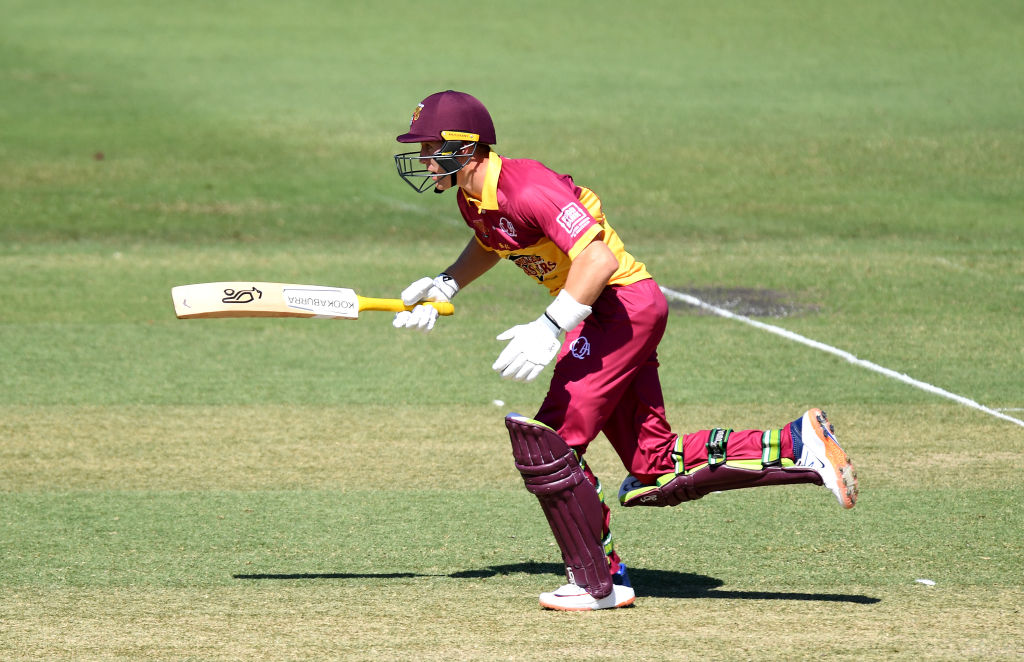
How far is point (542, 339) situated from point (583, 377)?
0.31 metres

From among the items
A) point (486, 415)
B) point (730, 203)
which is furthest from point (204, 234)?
point (486, 415)

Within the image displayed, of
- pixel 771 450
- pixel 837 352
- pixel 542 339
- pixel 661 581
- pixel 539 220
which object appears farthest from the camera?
pixel 837 352

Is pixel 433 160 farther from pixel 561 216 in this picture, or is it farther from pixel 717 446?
pixel 717 446

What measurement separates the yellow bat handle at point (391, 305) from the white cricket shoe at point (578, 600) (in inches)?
49.9

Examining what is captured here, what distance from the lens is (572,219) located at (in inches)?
201

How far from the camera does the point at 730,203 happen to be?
1731 centimetres

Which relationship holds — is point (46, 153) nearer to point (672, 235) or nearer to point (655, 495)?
point (672, 235)

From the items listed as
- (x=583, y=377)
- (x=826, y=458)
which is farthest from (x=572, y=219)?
(x=826, y=458)

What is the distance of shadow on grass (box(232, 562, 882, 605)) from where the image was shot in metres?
5.31

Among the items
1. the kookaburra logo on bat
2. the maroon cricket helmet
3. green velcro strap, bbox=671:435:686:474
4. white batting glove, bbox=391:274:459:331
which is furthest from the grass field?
the maroon cricket helmet

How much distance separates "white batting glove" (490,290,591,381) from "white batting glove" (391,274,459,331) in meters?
0.80

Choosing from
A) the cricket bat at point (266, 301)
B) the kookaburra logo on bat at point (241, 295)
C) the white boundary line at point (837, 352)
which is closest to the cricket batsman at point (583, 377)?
the cricket bat at point (266, 301)

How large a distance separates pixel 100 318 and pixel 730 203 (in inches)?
344

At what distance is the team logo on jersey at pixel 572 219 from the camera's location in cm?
508
